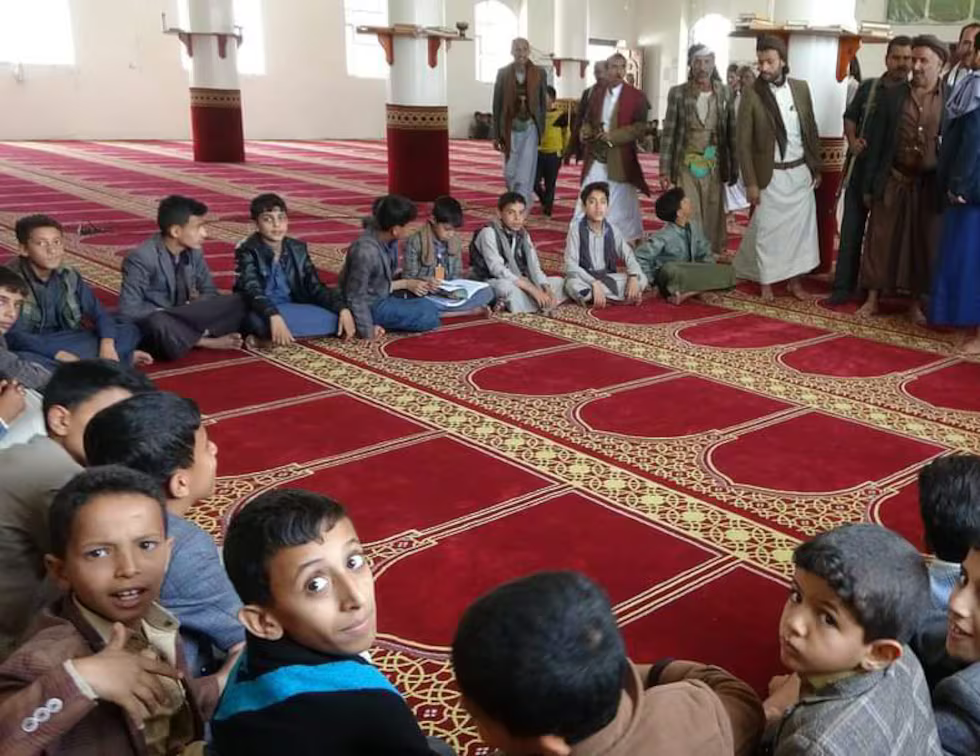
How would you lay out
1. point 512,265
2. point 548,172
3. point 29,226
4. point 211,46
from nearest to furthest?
1. point 29,226
2. point 512,265
3. point 548,172
4. point 211,46

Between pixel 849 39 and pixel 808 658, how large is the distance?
4795 mm

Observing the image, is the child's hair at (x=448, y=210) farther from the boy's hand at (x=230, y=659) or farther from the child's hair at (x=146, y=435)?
the boy's hand at (x=230, y=659)

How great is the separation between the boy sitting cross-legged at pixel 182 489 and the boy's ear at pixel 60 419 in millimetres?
263

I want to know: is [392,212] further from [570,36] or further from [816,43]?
[570,36]

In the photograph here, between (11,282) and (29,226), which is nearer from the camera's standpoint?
(11,282)

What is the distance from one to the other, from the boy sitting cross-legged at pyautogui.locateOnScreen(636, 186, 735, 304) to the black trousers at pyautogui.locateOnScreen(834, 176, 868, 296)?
0.53m

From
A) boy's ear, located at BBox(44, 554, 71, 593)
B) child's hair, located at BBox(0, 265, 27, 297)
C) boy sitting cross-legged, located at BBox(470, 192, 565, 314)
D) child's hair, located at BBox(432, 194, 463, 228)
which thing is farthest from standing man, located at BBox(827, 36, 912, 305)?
boy's ear, located at BBox(44, 554, 71, 593)

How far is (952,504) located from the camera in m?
1.68

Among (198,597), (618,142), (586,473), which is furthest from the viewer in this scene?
(618,142)

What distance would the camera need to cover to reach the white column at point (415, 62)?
8625 mm

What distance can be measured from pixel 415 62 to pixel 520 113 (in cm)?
151

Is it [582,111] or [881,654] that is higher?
[582,111]

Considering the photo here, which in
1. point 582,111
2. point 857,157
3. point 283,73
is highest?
point 283,73

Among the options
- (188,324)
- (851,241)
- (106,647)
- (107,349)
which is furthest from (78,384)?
(851,241)
